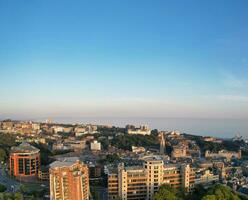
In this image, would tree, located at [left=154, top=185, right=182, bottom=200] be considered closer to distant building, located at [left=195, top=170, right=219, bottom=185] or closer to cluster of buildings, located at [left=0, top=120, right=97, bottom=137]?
distant building, located at [left=195, top=170, right=219, bottom=185]

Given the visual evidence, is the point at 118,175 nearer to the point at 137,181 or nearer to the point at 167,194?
the point at 137,181

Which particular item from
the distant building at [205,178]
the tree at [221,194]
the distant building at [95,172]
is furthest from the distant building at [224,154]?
the tree at [221,194]

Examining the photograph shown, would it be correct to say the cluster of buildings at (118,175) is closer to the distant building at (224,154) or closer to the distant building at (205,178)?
the distant building at (205,178)

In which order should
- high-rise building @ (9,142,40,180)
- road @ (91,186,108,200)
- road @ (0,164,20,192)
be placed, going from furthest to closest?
high-rise building @ (9,142,40,180), road @ (0,164,20,192), road @ (91,186,108,200)

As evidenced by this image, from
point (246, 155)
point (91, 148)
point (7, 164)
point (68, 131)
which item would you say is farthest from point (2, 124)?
point (246, 155)

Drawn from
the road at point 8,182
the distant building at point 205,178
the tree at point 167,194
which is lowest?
the road at point 8,182

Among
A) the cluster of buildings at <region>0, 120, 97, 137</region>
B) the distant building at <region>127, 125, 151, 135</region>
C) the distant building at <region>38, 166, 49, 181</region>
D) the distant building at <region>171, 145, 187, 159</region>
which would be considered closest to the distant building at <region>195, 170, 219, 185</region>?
the distant building at <region>38, 166, 49, 181</region>
